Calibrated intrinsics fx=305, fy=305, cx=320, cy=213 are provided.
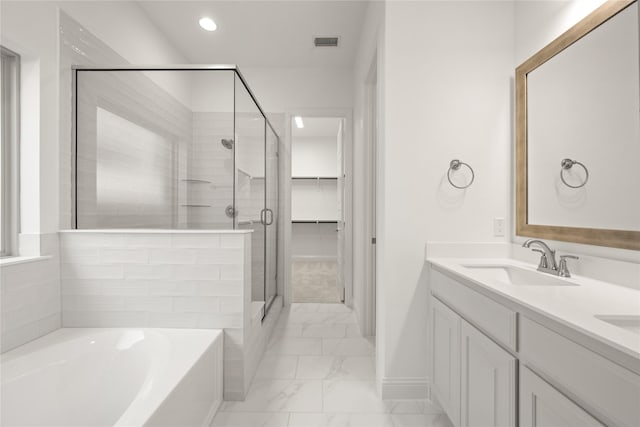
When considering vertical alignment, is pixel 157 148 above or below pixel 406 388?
above

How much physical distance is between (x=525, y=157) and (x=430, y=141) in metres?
0.53

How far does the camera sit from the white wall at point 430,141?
1795 millimetres

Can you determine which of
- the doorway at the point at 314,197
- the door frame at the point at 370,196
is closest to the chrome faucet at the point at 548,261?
the door frame at the point at 370,196

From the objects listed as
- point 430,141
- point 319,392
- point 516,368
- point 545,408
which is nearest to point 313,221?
point 319,392

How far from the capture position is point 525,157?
5.65 ft

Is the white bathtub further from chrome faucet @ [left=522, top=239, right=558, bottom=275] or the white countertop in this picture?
chrome faucet @ [left=522, top=239, right=558, bottom=275]

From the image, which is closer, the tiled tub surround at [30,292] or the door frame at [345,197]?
the tiled tub surround at [30,292]

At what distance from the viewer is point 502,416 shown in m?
1.08

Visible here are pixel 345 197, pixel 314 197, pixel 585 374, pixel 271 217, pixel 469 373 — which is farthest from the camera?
pixel 314 197

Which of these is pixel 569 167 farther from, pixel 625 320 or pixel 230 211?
pixel 230 211

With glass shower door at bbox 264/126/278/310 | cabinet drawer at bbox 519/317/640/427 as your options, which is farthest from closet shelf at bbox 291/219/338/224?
cabinet drawer at bbox 519/317/640/427

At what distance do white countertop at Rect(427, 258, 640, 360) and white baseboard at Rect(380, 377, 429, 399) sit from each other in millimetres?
826

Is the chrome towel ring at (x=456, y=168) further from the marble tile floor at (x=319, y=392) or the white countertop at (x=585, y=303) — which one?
the marble tile floor at (x=319, y=392)

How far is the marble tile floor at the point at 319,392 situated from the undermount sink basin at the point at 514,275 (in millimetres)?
836
